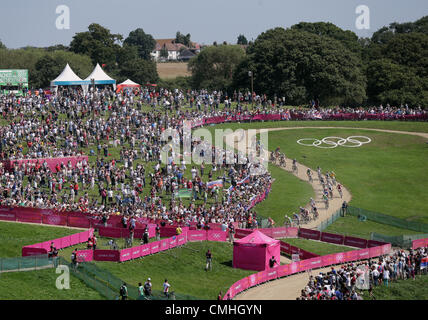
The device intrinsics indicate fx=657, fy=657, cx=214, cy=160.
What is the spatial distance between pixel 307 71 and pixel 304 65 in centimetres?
108

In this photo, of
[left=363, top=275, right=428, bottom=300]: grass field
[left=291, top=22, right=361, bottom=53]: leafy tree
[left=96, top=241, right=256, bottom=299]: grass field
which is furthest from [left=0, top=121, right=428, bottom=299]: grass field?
[left=291, top=22, right=361, bottom=53]: leafy tree

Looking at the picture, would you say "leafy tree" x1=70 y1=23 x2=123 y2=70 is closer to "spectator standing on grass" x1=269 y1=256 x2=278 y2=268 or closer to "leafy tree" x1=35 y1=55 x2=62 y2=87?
"leafy tree" x1=35 y1=55 x2=62 y2=87

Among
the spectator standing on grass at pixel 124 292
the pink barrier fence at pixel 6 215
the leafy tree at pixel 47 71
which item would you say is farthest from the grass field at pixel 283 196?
the leafy tree at pixel 47 71

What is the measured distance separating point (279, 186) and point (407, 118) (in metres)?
34.2

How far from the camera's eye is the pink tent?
4325 cm

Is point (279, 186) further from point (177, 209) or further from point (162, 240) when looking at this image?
point (162, 240)

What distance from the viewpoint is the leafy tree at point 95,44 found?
14275cm

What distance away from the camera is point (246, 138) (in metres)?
79.6

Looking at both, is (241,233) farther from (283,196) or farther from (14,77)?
(14,77)

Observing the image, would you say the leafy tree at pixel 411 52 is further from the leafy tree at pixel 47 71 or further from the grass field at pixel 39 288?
the grass field at pixel 39 288

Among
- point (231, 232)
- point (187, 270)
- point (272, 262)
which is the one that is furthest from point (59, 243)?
point (272, 262)

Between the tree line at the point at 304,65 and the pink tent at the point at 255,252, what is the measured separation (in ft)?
196

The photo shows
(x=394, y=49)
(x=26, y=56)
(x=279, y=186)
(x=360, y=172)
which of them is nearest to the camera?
(x=279, y=186)
